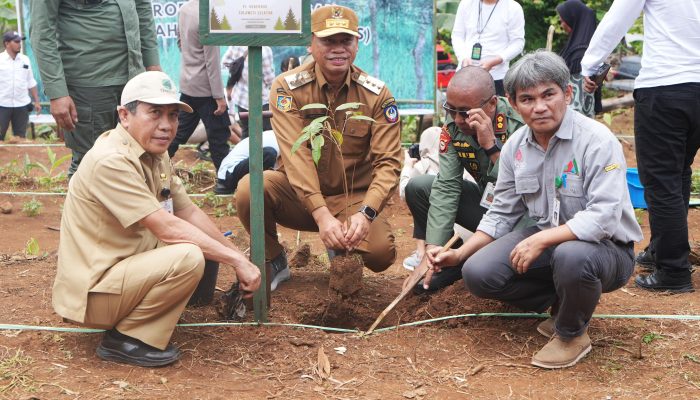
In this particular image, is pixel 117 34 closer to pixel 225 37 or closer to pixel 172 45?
pixel 225 37

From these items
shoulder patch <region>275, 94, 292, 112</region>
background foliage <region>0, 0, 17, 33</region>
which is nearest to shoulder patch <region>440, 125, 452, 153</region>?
shoulder patch <region>275, 94, 292, 112</region>

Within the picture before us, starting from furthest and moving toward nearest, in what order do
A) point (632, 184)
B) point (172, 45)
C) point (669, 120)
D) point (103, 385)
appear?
point (172, 45) → point (632, 184) → point (669, 120) → point (103, 385)

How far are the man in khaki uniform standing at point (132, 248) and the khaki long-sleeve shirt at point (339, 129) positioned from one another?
0.88 meters

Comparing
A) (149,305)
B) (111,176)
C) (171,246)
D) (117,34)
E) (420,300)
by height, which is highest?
(117,34)

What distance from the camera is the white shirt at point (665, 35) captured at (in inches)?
173

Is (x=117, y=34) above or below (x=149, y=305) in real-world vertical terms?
above

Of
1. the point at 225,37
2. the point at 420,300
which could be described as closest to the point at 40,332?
the point at 225,37

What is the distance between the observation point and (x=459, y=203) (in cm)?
459

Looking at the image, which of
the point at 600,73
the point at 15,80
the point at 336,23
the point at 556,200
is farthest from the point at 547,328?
the point at 15,80

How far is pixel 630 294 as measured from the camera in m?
4.59

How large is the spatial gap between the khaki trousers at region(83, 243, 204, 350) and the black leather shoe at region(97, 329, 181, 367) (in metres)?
0.03

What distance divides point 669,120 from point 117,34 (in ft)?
11.0

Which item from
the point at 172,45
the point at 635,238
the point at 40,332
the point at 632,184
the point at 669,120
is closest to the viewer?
the point at 635,238

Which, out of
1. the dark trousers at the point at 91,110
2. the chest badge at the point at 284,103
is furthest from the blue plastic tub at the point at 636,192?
the dark trousers at the point at 91,110
